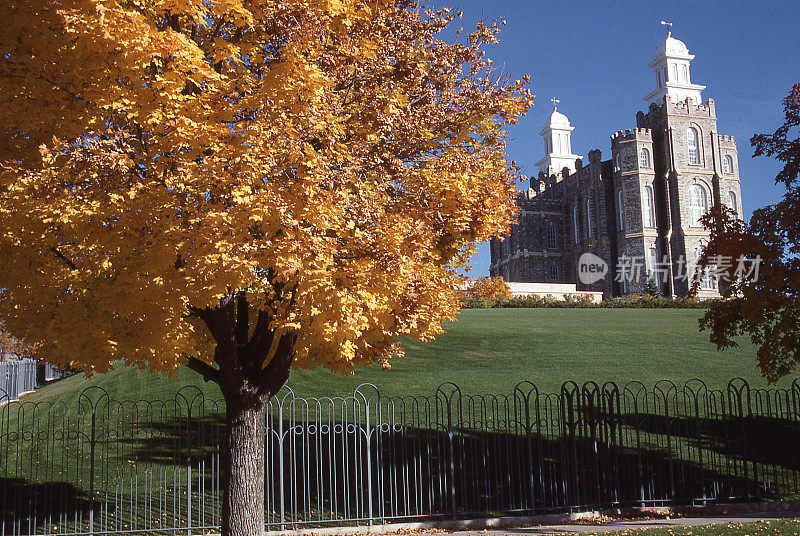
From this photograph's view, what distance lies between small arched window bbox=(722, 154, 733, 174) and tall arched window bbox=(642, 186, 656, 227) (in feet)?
26.6

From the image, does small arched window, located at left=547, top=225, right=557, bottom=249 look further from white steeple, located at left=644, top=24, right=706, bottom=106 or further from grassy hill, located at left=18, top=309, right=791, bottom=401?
grassy hill, located at left=18, top=309, right=791, bottom=401

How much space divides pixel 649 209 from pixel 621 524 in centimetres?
5783

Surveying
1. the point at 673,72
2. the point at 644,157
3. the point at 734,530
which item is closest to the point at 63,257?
the point at 734,530

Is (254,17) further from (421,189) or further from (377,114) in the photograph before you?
(421,189)

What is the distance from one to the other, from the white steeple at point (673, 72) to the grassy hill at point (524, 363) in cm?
6202

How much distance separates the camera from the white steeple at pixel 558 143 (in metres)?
110

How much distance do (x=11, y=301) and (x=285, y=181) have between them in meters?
3.34

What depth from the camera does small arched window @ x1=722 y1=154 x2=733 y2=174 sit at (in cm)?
6562

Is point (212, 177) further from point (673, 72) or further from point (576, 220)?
point (673, 72)

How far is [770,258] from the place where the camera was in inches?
446

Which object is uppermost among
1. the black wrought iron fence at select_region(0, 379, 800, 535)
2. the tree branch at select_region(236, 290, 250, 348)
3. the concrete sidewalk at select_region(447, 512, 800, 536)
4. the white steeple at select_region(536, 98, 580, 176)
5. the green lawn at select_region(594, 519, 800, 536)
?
the white steeple at select_region(536, 98, 580, 176)

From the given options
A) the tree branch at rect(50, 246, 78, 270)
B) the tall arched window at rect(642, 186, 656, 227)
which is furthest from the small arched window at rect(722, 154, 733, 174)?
the tree branch at rect(50, 246, 78, 270)

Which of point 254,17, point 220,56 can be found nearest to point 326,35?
point 254,17

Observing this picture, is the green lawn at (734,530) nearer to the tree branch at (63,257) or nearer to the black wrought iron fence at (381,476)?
the black wrought iron fence at (381,476)
